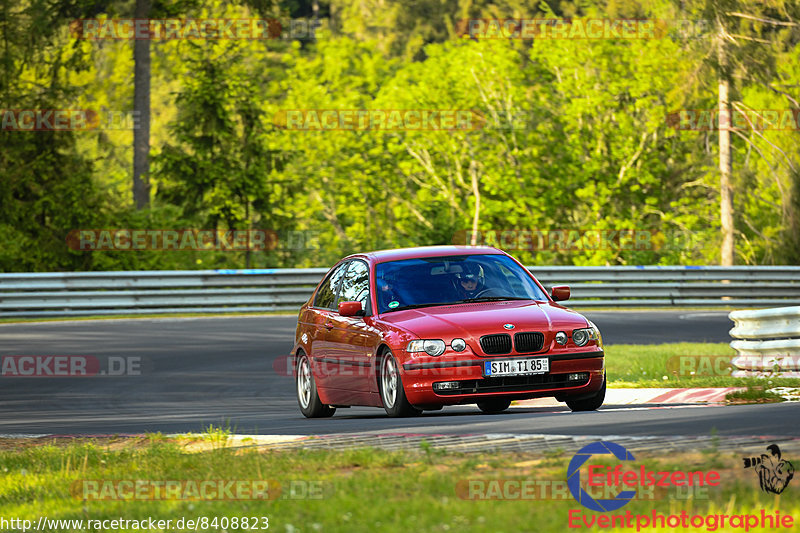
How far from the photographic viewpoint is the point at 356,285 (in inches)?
491

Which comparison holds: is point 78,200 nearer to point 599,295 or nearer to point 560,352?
point 599,295

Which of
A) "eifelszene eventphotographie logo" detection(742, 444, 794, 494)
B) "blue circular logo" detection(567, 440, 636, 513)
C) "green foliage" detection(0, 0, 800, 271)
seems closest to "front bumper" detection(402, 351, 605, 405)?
"blue circular logo" detection(567, 440, 636, 513)

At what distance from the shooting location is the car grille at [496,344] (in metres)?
10.8

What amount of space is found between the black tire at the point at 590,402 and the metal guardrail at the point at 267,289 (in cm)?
1548

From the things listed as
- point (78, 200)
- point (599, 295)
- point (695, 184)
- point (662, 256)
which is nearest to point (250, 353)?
point (599, 295)

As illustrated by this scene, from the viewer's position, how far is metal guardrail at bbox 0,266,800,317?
26.6 meters

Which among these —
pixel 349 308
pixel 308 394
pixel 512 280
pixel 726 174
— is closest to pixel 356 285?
pixel 349 308

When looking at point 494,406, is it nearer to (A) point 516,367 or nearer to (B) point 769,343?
A: (A) point 516,367

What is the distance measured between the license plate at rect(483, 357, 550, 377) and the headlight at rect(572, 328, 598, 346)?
391mm

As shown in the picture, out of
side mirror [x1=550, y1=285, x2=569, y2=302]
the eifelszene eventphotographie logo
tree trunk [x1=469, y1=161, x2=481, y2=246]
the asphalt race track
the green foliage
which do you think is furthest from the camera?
tree trunk [x1=469, y1=161, x2=481, y2=246]

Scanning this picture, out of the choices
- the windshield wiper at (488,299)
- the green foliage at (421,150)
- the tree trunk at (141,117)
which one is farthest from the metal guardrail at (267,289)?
the windshield wiper at (488,299)

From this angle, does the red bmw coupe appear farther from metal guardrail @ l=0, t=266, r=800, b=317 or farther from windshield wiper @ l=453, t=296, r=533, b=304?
metal guardrail @ l=0, t=266, r=800, b=317

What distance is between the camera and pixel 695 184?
Result: 44.6 metres

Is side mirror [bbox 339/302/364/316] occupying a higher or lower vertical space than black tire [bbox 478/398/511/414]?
higher
